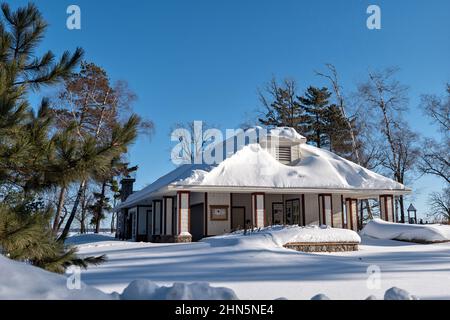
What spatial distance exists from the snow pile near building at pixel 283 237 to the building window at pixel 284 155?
7.55 m

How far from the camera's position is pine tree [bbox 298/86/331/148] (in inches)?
1581

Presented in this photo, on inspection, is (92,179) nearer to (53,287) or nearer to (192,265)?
(53,287)

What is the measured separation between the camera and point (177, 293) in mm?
4254

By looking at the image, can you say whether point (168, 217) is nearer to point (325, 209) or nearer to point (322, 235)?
point (325, 209)

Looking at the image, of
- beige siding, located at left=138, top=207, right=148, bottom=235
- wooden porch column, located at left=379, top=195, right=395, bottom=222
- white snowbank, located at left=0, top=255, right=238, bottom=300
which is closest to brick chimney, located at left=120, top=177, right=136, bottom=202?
beige siding, located at left=138, top=207, right=148, bottom=235

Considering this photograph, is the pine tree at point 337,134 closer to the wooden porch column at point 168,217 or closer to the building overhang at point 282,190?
the building overhang at point 282,190

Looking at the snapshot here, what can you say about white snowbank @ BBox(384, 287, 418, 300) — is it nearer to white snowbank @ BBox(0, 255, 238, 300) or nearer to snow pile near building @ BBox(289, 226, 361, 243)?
white snowbank @ BBox(0, 255, 238, 300)

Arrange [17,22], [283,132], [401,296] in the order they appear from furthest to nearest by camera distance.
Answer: [283,132]
[17,22]
[401,296]

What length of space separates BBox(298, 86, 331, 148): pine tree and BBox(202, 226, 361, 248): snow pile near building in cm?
2446

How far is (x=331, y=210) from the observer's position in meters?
21.7

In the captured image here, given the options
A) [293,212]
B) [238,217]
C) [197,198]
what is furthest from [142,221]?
[293,212]

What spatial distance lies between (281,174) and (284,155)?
2391 mm

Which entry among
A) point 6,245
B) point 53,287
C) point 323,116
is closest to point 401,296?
point 53,287
